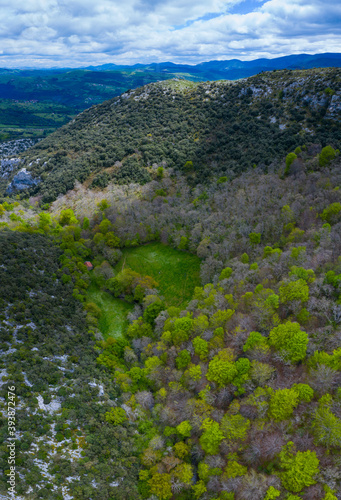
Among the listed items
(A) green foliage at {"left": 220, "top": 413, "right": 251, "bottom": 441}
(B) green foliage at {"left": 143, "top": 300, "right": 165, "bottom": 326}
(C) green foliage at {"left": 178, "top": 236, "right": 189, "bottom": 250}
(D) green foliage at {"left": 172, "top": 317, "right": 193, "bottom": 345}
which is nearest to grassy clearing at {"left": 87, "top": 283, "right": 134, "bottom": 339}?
(B) green foliage at {"left": 143, "top": 300, "right": 165, "bottom": 326}

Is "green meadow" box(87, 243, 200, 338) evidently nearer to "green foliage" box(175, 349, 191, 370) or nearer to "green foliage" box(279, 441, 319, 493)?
"green foliage" box(175, 349, 191, 370)

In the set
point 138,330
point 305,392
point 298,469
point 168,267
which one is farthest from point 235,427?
point 168,267

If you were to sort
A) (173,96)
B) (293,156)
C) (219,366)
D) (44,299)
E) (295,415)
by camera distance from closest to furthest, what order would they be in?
1. (295,415)
2. (219,366)
3. (44,299)
4. (293,156)
5. (173,96)

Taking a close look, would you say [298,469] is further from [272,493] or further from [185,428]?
[185,428]

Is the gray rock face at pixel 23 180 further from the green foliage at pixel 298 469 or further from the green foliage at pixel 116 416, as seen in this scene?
the green foliage at pixel 298 469

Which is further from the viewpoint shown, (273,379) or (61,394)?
(61,394)

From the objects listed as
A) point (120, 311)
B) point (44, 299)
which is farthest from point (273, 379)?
point (44, 299)

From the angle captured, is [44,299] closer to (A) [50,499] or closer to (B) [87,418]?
(B) [87,418]
